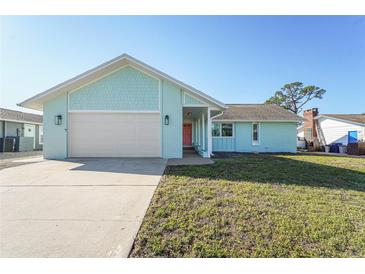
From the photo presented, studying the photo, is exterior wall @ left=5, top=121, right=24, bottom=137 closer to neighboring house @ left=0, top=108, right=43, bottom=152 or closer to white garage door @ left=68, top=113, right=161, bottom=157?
neighboring house @ left=0, top=108, right=43, bottom=152

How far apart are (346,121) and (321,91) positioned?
20432 mm

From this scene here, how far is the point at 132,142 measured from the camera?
10461 millimetres

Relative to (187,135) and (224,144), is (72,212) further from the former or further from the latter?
(187,135)

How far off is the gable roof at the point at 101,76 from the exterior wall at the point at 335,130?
17.4 m

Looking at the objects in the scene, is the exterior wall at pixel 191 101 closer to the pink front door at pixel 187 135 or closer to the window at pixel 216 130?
the window at pixel 216 130

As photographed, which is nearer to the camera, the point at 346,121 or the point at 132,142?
the point at 132,142

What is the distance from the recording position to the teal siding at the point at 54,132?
10180 millimetres

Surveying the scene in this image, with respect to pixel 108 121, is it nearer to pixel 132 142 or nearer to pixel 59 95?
pixel 132 142

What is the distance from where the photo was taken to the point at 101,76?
403 inches

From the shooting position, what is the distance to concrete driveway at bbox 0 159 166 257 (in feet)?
8.65

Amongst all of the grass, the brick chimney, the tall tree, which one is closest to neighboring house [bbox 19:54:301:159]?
the grass

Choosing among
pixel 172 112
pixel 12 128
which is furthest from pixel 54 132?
pixel 12 128

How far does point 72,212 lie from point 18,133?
20024 millimetres
